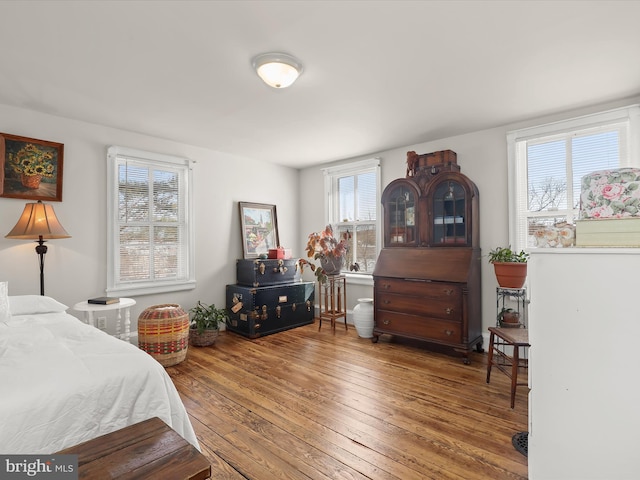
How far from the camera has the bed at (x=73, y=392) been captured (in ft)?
3.67

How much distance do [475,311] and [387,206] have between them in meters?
1.56

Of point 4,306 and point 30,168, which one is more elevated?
point 30,168

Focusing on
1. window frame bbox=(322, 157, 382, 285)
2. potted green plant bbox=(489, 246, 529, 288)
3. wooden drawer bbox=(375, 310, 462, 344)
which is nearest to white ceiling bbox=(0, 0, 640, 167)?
window frame bbox=(322, 157, 382, 285)

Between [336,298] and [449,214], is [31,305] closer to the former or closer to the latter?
[336,298]

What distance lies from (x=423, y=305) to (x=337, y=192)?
229 centimetres

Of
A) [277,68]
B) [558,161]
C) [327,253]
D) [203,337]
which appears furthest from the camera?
[327,253]

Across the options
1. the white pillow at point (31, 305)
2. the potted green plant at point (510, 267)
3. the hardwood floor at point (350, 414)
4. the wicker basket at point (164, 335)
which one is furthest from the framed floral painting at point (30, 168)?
the potted green plant at point (510, 267)

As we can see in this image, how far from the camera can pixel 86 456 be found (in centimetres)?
98

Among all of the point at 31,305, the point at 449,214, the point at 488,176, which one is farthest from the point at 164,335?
the point at 488,176

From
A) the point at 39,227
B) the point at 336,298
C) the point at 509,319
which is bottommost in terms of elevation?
the point at 336,298

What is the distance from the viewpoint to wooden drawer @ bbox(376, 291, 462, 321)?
11.0 feet

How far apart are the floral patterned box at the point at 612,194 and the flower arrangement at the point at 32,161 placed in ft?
13.7

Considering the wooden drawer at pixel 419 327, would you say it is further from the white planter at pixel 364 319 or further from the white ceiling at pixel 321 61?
the white ceiling at pixel 321 61

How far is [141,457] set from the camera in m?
0.98
